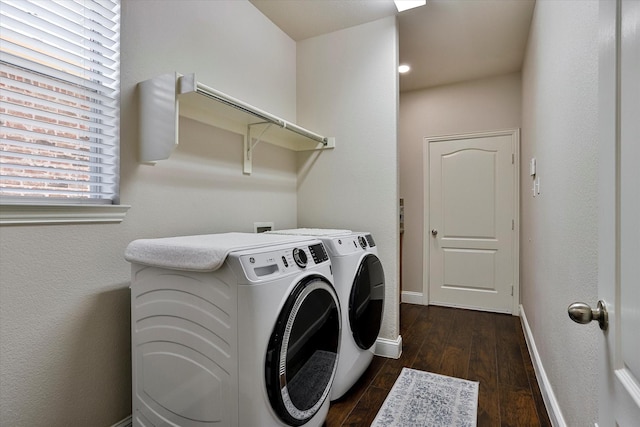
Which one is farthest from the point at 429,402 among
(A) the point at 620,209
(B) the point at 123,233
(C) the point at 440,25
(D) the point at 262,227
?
Result: (C) the point at 440,25

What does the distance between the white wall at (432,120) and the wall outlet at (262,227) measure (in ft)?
6.67

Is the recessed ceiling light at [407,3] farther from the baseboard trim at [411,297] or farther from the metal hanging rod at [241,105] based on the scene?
the baseboard trim at [411,297]

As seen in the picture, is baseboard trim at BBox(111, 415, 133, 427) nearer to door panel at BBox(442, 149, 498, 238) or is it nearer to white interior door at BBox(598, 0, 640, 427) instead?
white interior door at BBox(598, 0, 640, 427)

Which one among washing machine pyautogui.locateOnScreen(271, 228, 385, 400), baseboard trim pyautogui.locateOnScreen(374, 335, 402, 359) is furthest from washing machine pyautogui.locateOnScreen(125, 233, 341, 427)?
baseboard trim pyautogui.locateOnScreen(374, 335, 402, 359)

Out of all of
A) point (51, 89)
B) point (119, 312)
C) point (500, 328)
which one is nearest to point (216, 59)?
point (51, 89)

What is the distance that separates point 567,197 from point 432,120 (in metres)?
2.61

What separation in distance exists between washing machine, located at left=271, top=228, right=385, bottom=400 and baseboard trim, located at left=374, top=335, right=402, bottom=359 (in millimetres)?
277

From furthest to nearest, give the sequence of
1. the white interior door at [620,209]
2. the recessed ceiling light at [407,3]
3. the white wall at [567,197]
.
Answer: the recessed ceiling light at [407,3], the white wall at [567,197], the white interior door at [620,209]

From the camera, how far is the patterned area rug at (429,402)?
66.4 inches

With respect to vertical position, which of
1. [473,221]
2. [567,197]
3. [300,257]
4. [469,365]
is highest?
[567,197]

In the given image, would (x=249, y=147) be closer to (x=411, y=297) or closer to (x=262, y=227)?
(x=262, y=227)

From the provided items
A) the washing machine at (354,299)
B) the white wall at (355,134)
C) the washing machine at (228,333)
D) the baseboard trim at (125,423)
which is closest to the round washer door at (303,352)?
the washing machine at (228,333)

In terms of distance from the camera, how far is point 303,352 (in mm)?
1343

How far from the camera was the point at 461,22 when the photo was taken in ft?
8.44
